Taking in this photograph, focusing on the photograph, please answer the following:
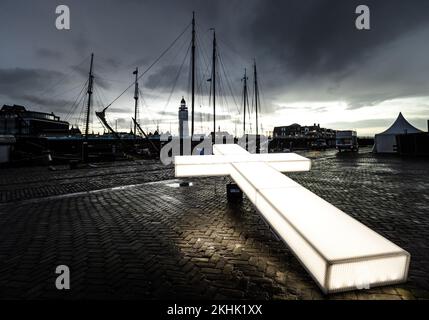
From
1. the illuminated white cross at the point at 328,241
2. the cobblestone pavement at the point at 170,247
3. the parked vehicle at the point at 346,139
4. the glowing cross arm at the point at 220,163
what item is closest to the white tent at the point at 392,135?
the parked vehicle at the point at 346,139

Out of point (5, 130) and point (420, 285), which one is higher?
point (5, 130)

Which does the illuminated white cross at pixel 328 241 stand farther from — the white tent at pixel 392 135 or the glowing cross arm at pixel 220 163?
the white tent at pixel 392 135

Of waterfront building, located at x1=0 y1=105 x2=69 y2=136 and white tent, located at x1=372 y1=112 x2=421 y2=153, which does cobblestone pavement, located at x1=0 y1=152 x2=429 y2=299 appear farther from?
waterfront building, located at x1=0 y1=105 x2=69 y2=136

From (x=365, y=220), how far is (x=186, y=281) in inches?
178

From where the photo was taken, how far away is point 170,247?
14.0 ft

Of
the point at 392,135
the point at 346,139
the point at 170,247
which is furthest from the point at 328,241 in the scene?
the point at 346,139

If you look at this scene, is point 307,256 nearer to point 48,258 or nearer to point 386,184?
point 48,258

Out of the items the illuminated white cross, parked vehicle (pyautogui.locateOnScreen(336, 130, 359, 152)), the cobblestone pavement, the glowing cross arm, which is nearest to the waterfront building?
parked vehicle (pyautogui.locateOnScreen(336, 130, 359, 152))

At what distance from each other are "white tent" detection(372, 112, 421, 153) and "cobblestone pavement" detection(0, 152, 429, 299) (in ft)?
88.9

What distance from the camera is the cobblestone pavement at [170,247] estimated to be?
300 cm

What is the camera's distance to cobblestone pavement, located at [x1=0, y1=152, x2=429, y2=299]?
118 inches

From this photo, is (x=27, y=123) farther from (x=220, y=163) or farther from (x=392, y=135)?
(x=392, y=135)
